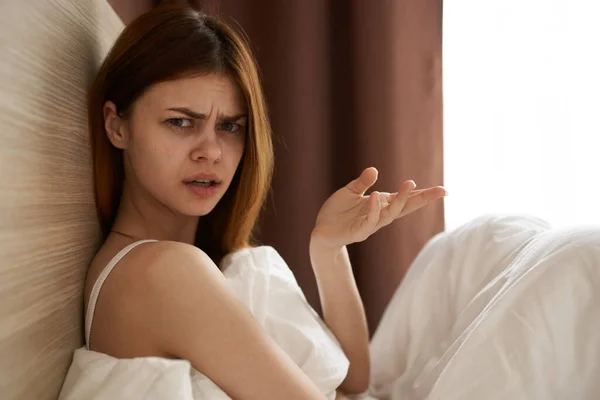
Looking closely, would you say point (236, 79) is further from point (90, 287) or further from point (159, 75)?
point (90, 287)

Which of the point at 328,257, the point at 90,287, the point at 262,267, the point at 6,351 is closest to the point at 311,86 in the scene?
the point at 328,257

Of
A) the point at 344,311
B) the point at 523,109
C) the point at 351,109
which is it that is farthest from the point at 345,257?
the point at 523,109

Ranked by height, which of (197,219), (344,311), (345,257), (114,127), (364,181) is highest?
(114,127)

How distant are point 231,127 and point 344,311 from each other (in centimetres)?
47

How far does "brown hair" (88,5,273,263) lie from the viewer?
3.23 feet

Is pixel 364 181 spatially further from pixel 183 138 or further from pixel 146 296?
pixel 146 296

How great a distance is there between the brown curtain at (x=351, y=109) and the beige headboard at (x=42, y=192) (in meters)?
0.87

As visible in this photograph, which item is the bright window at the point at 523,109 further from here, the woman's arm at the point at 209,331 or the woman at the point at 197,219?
the woman's arm at the point at 209,331

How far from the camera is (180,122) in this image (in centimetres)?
101

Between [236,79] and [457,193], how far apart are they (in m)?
1.00

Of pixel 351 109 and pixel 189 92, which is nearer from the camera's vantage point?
pixel 189 92

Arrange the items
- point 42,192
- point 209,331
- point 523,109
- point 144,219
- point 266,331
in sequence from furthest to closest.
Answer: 1. point 523,109
2. point 144,219
3. point 266,331
4. point 209,331
5. point 42,192

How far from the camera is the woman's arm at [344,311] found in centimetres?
123

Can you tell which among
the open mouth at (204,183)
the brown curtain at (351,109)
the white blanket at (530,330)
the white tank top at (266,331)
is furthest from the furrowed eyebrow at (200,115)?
the brown curtain at (351,109)
